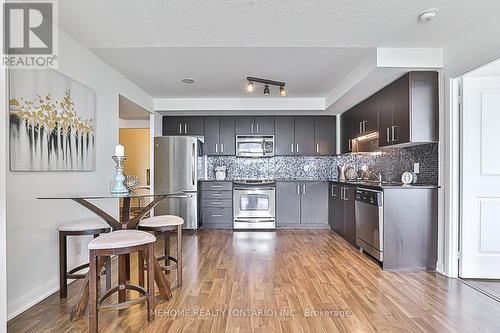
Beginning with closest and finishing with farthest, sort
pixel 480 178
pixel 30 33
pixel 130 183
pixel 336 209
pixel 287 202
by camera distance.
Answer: pixel 30 33 → pixel 130 183 → pixel 480 178 → pixel 336 209 → pixel 287 202

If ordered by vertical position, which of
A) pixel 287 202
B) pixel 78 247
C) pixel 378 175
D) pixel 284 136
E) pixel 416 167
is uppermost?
pixel 284 136

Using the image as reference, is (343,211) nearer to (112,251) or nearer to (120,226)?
(120,226)

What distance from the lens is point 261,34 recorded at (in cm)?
285

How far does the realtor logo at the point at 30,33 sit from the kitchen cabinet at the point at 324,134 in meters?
4.55

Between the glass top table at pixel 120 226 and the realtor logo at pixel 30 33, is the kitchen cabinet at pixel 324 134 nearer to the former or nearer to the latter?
the glass top table at pixel 120 226

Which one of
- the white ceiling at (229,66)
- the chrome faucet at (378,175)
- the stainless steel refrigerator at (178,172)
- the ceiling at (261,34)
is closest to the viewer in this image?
the ceiling at (261,34)

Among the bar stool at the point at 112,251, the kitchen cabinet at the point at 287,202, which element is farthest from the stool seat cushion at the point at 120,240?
the kitchen cabinet at the point at 287,202

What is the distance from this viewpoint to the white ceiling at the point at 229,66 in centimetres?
330

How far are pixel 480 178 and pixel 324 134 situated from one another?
322 centimetres

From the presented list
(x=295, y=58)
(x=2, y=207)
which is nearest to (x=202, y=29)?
(x=295, y=58)

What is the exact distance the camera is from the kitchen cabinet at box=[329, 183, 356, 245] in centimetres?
440

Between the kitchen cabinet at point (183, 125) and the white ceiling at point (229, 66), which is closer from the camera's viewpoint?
the white ceiling at point (229, 66)

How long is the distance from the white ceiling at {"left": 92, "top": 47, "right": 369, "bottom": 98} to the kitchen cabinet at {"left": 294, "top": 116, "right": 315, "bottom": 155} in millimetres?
1113

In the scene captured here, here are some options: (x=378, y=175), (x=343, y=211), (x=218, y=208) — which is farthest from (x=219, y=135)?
(x=378, y=175)
